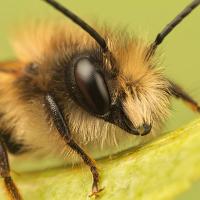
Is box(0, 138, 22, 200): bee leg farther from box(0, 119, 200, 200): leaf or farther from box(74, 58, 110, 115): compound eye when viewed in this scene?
box(74, 58, 110, 115): compound eye

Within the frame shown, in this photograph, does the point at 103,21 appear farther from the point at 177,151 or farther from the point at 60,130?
the point at 177,151

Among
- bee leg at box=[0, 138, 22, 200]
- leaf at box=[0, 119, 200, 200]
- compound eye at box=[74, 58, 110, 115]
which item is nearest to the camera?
leaf at box=[0, 119, 200, 200]

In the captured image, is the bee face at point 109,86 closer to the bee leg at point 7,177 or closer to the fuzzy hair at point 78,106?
the fuzzy hair at point 78,106

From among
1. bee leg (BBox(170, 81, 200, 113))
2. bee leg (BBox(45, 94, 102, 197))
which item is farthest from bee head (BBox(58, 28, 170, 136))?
bee leg (BBox(170, 81, 200, 113))

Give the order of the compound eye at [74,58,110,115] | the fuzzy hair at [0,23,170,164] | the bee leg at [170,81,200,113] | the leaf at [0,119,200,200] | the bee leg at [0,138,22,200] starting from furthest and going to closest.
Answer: the bee leg at [170,81,200,113] < the bee leg at [0,138,22,200] < the fuzzy hair at [0,23,170,164] < the compound eye at [74,58,110,115] < the leaf at [0,119,200,200]

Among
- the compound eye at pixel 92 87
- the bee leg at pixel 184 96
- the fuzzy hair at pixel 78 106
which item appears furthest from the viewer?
the bee leg at pixel 184 96

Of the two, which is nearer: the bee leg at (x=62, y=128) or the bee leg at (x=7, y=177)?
the bee leg at (x=62, y=128)

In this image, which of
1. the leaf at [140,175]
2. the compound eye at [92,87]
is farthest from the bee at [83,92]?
the leaf at [140,175]

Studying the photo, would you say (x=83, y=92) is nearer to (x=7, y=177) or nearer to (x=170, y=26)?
(x=170, y=26)
